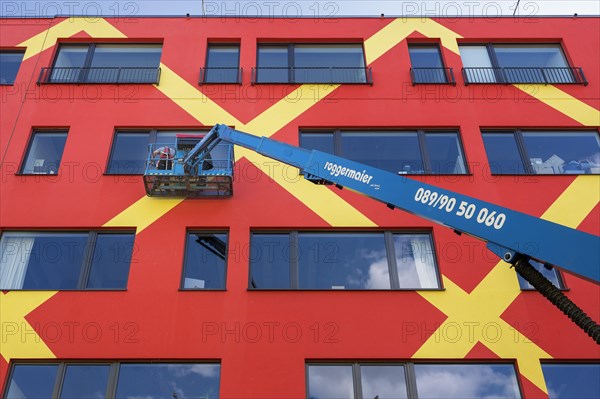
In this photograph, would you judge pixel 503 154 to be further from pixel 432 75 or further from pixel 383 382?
pixel 383 382

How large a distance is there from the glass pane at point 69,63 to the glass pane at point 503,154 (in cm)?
1229

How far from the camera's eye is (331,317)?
40.8 feet

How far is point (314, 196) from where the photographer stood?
567 inches

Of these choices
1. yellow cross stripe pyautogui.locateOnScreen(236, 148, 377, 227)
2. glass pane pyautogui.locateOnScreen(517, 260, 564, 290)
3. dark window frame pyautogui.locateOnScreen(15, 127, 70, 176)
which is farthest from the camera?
dark window frame pyautogui.locateOnScreen(15, 127, 70, 176)

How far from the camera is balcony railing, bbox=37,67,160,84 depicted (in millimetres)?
16906

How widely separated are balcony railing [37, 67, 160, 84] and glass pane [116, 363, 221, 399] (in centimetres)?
870

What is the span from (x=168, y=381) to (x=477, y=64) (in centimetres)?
1303

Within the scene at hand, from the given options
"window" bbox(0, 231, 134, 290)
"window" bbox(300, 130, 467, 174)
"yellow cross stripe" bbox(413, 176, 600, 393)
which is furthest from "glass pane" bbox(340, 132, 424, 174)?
"window" bbox(0, 231, 134, 290)

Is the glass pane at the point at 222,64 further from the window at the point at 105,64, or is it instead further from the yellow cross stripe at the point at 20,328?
the yellow cross stripe at the point at 20,328

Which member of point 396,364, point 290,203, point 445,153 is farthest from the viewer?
point 445,153

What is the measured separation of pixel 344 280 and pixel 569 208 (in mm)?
6067

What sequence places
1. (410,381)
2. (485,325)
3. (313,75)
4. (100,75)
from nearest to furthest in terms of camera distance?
(410,381)
(485,325)
(100,75)
(313,75)

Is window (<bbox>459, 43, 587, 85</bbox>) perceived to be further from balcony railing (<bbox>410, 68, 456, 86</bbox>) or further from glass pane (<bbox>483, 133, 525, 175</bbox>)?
glass pane (<bbox>483, 133, 525, 175</bbox>)

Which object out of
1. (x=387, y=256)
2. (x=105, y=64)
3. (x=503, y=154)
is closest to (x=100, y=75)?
(x=105, y=64)
